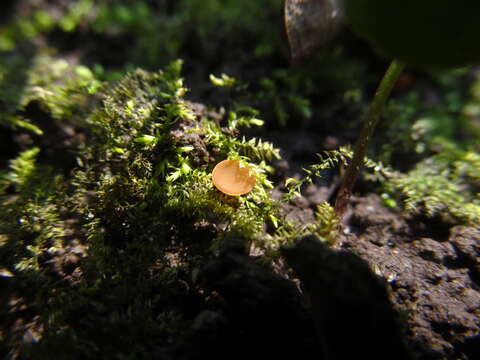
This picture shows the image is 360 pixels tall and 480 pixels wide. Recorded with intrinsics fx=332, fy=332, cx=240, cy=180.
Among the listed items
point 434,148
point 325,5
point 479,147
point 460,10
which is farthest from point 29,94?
point 479,147

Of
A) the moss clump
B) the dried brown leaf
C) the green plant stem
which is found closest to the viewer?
the moss clump

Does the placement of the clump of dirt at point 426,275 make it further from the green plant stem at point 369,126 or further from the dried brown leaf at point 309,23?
the dried brown leaf at point 309,23

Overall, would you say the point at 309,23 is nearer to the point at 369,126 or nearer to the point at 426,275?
the point at 369,126

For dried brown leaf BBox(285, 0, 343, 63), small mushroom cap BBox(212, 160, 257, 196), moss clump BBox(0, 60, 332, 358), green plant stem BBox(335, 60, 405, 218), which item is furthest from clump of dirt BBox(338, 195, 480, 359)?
dried brown leaf BBox(285, 0, 343, 63)

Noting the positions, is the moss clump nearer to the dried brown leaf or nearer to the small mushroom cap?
the small mushroom cap

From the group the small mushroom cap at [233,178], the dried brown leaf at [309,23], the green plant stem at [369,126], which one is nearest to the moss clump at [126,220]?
the small mushroom cap at [233,178]

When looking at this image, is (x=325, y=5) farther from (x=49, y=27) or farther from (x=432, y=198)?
(x=49, y=27)
